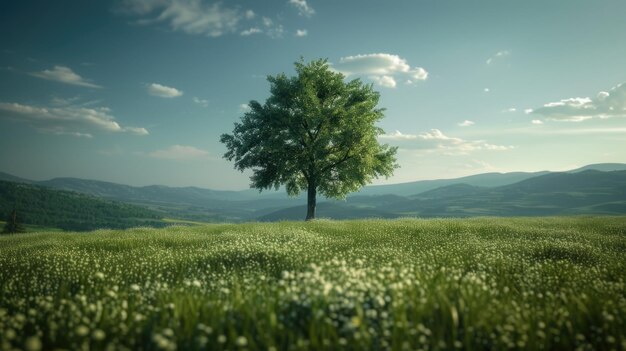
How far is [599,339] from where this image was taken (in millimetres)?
4516

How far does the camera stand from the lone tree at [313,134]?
29000 mm

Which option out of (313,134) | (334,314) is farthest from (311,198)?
(334,314)

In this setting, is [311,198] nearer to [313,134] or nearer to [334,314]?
[313,134]

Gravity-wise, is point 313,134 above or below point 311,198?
above

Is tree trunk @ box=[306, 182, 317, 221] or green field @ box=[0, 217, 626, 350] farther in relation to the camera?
tree trunk @ box=[306, 182, 317, 221]

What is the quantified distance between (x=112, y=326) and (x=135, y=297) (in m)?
1.75

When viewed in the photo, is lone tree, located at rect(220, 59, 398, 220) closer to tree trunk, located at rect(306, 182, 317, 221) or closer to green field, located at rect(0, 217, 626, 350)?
tree trunk, located at rect(306, 182, 317, 221)

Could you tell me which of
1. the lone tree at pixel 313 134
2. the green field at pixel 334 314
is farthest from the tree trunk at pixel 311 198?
the green field at pixel 334 314

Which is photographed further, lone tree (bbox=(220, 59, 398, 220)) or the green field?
lone tree (bbox=(220, 59, 398, 220))

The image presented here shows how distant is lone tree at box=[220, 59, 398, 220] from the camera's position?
95.1 ft

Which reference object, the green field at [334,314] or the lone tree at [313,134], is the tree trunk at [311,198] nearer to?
the lone tree at [313,134]

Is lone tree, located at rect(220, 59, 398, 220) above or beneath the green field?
above

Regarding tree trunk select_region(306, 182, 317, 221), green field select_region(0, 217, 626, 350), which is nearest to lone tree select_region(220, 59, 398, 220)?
tree trunk select_region(306, 182, 317, 221)

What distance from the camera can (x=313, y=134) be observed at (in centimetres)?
3109
